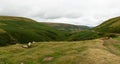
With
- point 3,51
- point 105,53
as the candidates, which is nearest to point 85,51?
point 105,53

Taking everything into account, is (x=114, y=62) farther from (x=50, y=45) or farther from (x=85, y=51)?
(x=50, y=45)

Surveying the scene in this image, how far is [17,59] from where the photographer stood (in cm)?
7081

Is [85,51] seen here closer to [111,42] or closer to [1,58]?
[111,42]

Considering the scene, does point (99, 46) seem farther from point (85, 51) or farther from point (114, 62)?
point (114, 62)

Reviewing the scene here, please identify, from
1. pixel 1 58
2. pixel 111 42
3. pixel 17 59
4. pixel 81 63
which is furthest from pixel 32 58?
pixel 111 42

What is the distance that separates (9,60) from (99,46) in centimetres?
2849

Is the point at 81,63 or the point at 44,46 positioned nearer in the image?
the point at 81,63

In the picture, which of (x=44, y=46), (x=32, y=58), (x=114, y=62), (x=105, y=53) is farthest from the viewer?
(x=44, y=46)

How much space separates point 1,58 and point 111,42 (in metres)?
37.2

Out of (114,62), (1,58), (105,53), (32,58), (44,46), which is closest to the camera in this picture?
(114,62)

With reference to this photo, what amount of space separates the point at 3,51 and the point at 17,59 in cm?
1883

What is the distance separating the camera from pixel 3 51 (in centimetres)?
8762

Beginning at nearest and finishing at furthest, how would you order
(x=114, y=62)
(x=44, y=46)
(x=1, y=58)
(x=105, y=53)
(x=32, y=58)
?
(x=114, y=62), (x=105, y=53), (x=32, y=58), (x=1, y=58), (x=44, y=46)

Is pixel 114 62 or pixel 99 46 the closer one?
pixel 114 62
